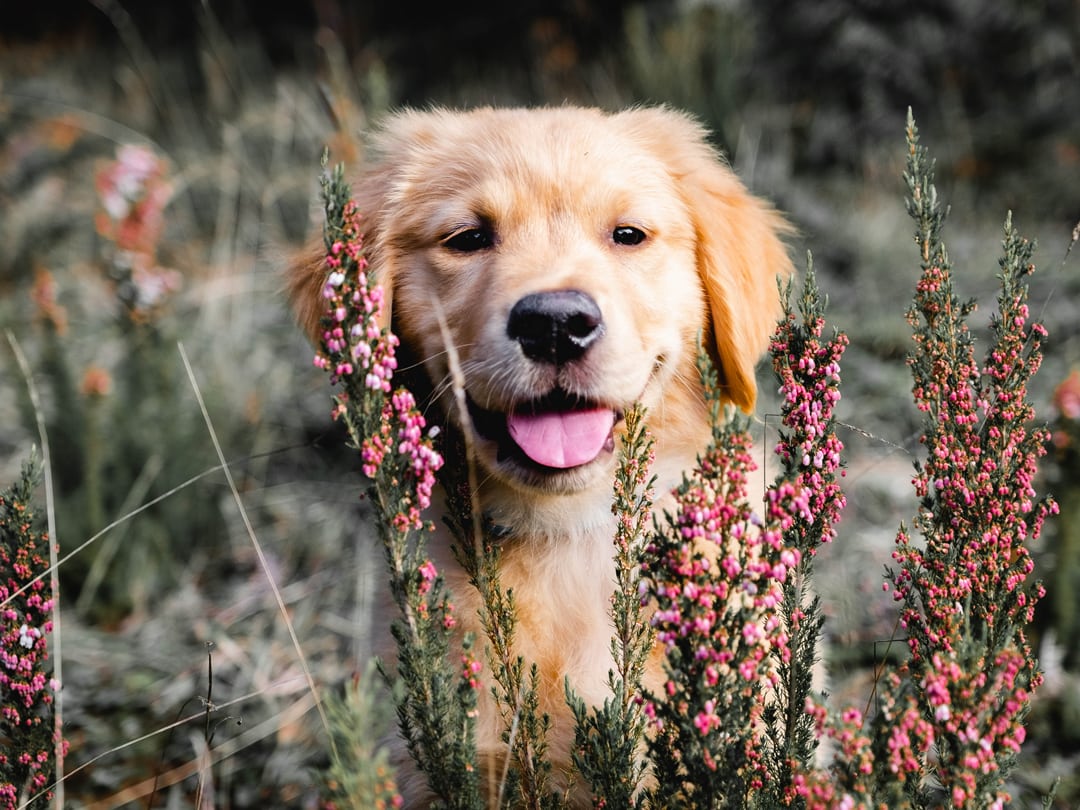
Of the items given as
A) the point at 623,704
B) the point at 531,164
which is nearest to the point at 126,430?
the point at 531,164

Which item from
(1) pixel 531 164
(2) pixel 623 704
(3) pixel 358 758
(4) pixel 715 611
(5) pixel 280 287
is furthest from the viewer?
(5) pixel 280 287

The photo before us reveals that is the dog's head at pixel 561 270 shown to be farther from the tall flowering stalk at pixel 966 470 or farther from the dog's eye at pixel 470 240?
the tall flowering stalk at pixel 966 470

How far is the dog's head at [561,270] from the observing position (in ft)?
6.06

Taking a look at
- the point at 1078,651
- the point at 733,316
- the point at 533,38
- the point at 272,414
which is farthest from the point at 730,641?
the point at 533,38

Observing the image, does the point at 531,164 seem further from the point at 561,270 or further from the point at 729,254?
the point at 729,254

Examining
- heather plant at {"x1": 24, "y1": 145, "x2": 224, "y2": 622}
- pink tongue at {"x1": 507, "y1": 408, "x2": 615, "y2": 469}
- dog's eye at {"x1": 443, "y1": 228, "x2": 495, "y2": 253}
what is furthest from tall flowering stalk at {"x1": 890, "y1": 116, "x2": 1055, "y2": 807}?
heather plant at {"x1": 24, "y1": 145, "x2": 224, "y2": 622}

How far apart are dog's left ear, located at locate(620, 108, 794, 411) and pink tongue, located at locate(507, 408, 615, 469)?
396 millimetres

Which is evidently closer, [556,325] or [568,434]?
[556,325]

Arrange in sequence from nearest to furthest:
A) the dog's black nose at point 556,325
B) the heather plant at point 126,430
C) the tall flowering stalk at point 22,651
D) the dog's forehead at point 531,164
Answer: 1. the tall flowering stalk at point 22,651
2. the dog's black nose at point 556,325
3. the dog's forehead at point 531,164
4. the heather plant at point 126,430

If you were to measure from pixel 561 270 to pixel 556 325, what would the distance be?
0.18 metres

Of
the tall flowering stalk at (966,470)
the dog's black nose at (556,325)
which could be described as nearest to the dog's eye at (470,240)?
the dog's black nose at (556,325)

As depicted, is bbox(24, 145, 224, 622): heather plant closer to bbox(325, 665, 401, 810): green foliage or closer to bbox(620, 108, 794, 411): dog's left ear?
bbox(620, 108, 794, 411): dog's left ear

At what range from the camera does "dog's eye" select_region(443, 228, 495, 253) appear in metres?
2.15

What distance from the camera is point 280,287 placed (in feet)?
7.95
